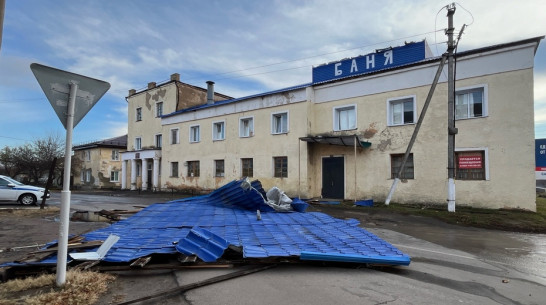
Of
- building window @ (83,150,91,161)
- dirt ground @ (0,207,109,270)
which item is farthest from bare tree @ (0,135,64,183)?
dirt ground @ (0,207,109,270)

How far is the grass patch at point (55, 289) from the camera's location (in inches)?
139

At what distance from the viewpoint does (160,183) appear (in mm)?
30484

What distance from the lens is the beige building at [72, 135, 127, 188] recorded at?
4238 centimetres

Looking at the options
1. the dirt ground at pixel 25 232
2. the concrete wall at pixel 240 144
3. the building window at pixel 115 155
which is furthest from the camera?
the building window at pixel 115 155

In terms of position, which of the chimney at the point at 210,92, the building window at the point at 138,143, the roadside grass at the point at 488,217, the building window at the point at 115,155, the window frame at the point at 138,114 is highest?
the chimney at the point at 210,92

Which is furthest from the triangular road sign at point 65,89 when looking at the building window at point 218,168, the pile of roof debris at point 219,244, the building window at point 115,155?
the building window at point 115,155

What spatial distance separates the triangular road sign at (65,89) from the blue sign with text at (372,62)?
1677 cm

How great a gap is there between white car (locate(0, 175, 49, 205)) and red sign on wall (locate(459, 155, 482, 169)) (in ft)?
67.5

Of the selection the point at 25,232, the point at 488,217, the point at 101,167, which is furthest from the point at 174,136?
the point at 488,217

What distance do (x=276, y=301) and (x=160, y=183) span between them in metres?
28.7

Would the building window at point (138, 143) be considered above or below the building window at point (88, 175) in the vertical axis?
above

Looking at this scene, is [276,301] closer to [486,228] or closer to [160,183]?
[486,228]

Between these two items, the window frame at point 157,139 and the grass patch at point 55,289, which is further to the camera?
the window frame at point 157,139

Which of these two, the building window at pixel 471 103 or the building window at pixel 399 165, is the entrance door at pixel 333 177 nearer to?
the building window at pixel 399 165
